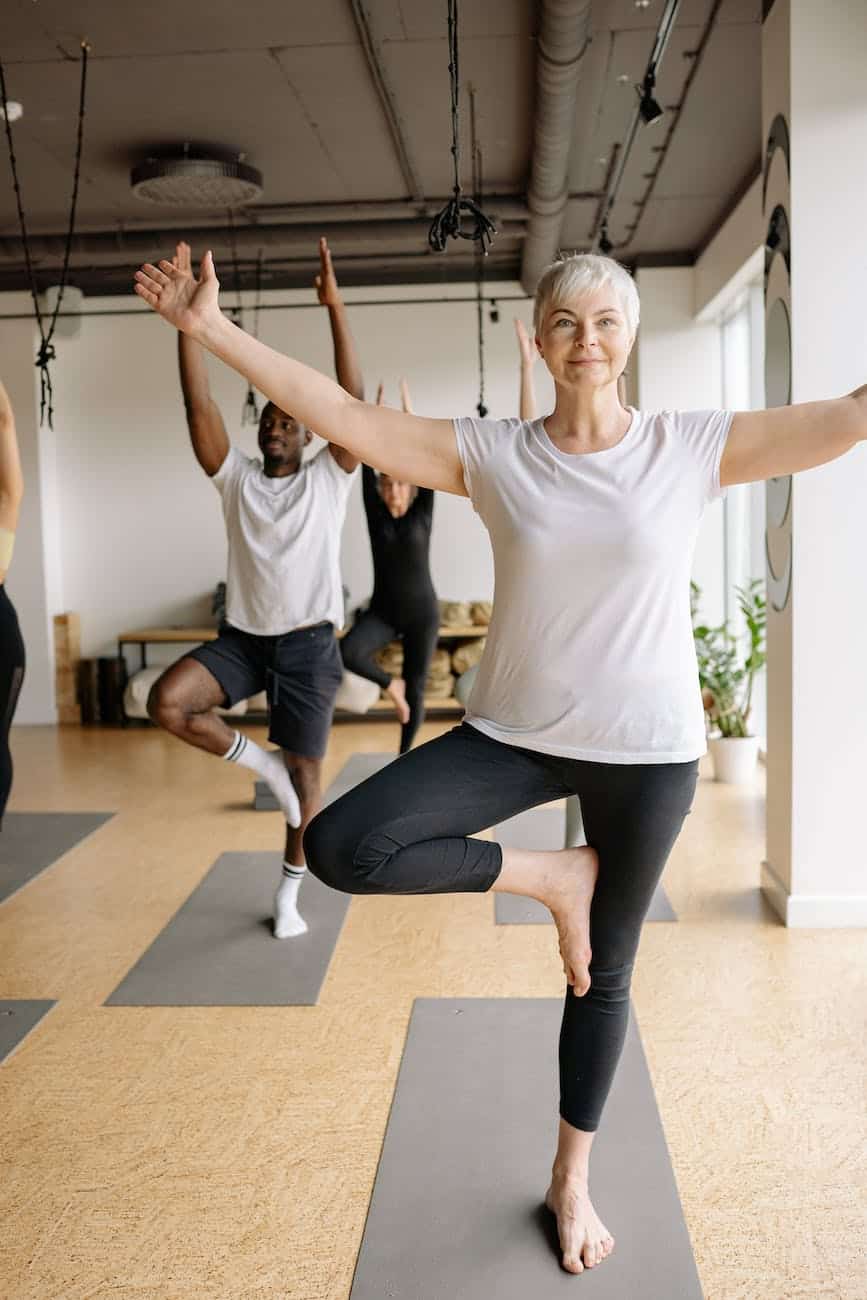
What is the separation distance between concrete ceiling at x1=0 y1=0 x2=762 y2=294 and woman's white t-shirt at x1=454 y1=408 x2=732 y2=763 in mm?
3098

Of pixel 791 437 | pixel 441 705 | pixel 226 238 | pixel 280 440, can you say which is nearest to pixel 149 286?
pixel 791 437

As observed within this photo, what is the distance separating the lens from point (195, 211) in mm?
6980

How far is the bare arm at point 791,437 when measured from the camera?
5.93ft

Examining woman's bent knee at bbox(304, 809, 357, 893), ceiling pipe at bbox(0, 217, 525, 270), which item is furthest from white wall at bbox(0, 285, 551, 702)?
woman's bent knee at bbox(304, 809, 357, 893)

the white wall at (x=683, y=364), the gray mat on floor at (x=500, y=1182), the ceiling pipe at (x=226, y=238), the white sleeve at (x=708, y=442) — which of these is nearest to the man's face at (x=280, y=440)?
the gray mat on floor at (x=500, y=1182)

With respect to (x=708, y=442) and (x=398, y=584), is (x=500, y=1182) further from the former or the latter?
(x=398, y=584)

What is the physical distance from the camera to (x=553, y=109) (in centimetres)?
482

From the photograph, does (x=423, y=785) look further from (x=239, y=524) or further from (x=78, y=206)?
(x=78, y=206)

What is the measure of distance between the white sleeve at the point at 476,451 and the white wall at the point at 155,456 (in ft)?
22.7

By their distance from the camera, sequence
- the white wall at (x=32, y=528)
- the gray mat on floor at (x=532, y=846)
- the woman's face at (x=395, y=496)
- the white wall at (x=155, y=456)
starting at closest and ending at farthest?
the gray mat on floor at (x=532, y=846) → the woman's face at (x=395, y=496) → the white wall at (x=32, y=528) → the white wall at (x=155, y=456)

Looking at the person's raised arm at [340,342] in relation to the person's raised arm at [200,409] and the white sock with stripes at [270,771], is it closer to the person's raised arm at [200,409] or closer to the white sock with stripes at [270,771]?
the person's raised arm at [200,409]

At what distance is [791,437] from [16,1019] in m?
2.49

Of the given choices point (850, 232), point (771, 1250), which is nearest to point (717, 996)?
point (771, 1250)

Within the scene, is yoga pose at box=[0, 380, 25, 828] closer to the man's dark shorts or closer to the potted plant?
the man's dark shorts
